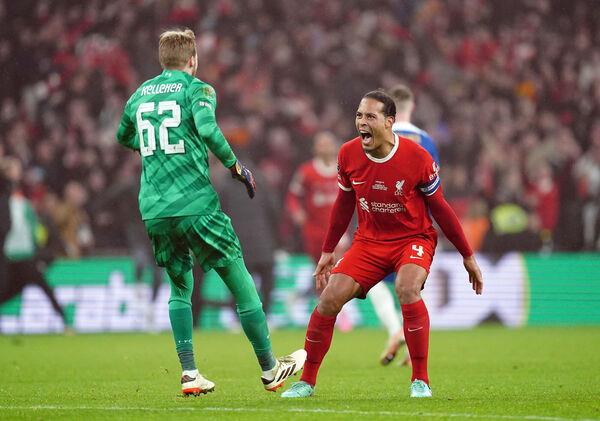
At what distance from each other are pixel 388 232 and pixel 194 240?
1.30m

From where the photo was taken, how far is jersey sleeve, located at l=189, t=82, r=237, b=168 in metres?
6.62

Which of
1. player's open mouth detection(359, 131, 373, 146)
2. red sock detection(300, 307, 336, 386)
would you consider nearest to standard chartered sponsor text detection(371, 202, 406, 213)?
player's open mouth detection(359, 131, 373, 146)

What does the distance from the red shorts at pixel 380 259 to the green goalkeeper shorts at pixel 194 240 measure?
0.75 meters

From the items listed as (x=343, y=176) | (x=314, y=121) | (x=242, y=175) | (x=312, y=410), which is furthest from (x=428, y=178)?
(x=314, y=121)

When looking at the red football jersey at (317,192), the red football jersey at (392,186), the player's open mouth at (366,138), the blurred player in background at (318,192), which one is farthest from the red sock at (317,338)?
the red football jersey at (317,192)

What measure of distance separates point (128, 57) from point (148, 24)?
0.99 meters

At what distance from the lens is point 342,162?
7.30 meters

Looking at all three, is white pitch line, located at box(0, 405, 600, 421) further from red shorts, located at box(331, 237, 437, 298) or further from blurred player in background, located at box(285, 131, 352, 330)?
blurred player in background, located at box(285, 131, 352, 330)

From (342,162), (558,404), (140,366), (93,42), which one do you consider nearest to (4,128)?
(93,42)

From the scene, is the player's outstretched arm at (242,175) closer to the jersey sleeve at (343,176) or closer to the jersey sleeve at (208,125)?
the jersey sleeve at (208,125)

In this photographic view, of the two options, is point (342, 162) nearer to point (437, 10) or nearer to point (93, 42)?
point (93, 42)

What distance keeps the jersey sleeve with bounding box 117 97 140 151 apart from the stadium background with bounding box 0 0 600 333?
9619 mm

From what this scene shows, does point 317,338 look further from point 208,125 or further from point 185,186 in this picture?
point 208,125

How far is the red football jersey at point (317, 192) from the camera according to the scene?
15273 millimetres
